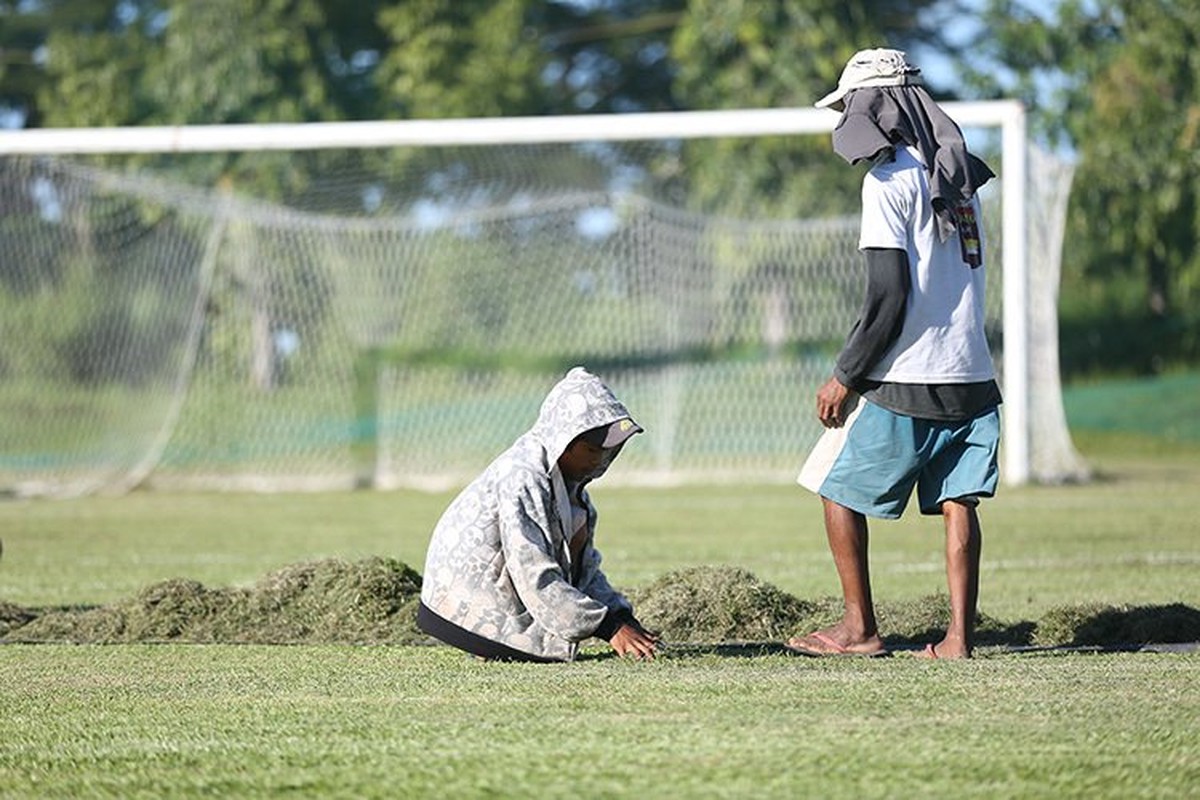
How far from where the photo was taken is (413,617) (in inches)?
327

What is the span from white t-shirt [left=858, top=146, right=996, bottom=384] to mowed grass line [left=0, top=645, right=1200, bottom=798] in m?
0.94

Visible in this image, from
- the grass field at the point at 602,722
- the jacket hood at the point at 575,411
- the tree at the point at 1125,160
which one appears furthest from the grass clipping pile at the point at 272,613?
the tree at the point at 1125,160

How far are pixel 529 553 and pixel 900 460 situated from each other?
126 cm

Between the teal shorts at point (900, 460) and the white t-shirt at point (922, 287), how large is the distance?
0.16 meters

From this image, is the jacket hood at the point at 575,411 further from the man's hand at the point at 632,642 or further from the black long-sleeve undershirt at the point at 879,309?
the black long-sleeve undershirt at the point at 879,309

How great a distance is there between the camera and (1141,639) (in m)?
7.81

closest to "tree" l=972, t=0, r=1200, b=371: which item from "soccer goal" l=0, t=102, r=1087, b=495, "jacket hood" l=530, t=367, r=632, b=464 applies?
"soccer goal" l=0, t=102, r=1087, b=495

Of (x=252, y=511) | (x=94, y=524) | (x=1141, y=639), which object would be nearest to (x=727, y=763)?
(x=1141, y=639)

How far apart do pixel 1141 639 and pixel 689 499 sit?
36.2 ft

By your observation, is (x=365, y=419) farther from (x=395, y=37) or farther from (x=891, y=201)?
(x=891, y=201)

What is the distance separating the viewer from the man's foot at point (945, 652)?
7.24m

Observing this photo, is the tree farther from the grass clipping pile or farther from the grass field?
the grass clipping pile

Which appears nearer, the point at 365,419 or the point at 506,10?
the point at 365,419

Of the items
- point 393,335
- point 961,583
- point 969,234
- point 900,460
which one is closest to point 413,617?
point 900,460
